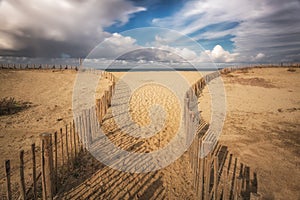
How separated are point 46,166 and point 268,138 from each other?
7.26 metres

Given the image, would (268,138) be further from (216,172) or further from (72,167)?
(72,167)

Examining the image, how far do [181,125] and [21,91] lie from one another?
14.0 m

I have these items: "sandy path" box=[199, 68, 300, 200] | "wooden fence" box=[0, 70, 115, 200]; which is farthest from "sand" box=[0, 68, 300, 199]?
"wooden fence" box=[0, 70, 115, 200]

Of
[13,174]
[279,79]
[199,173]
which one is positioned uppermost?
[279,79]

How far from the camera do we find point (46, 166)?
3.72 meters

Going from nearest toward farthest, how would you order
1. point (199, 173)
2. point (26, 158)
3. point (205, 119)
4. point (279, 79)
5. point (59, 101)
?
1. point (199, 173)
2. point (26, 158)
3. point (205, 119)
4. point (59, 101)
5. point (279, 79)

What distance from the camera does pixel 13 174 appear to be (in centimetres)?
477

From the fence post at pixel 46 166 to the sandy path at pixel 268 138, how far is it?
4382 mm

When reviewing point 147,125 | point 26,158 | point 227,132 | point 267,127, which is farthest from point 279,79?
point 26,158

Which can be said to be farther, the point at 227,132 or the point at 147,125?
the point at 147,125

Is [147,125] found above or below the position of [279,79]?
below

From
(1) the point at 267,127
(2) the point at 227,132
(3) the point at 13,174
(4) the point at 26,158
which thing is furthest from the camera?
(1) the point at 267,127

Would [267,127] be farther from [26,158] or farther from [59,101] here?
[59,101]

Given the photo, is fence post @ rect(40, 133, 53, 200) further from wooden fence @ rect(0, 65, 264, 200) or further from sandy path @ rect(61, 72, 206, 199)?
sandy path @ rect(61, 72, 206, 199)
